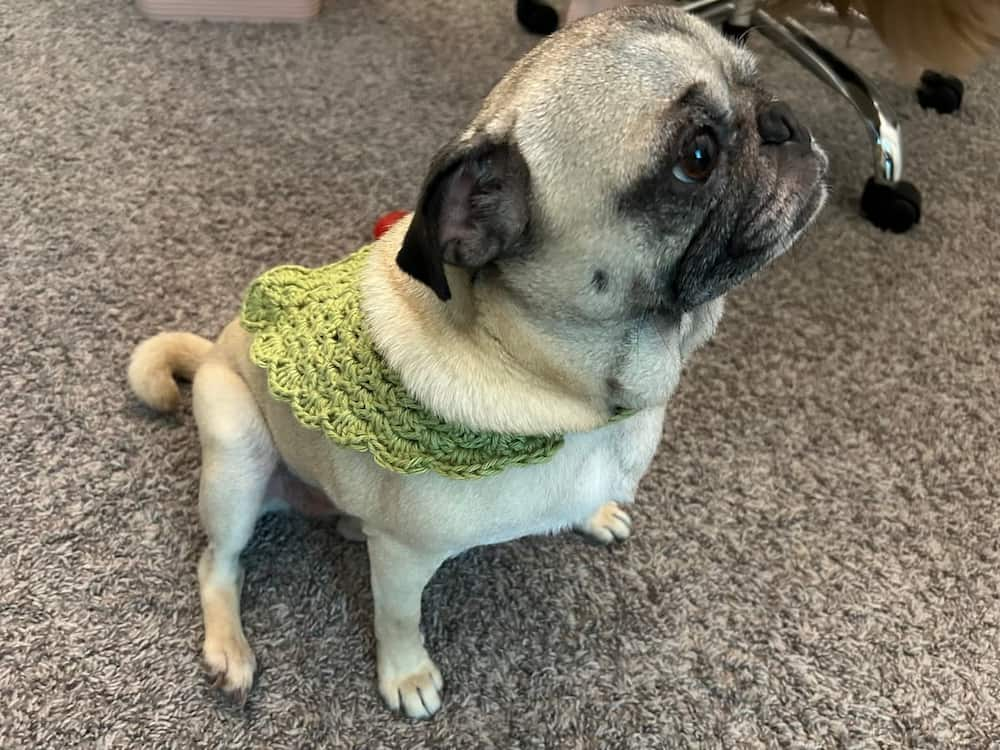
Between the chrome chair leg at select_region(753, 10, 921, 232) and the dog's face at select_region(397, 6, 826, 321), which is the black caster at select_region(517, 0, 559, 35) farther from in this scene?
the dog's face at select_region(397, 6, 826, 321)

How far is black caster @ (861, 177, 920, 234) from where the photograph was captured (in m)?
1.56

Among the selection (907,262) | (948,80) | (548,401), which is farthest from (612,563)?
(948,80)

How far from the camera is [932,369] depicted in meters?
1.38

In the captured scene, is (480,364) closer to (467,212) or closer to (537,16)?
(467,212)

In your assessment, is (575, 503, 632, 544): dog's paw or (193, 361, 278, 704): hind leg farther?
(575, 503, 632, 544): dog's paw

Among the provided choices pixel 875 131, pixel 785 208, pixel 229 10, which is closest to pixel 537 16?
pixel 229 10

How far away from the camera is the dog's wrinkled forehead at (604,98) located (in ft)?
2.22

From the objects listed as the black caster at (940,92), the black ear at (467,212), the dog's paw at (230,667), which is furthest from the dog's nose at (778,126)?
the black caster at (940,92)

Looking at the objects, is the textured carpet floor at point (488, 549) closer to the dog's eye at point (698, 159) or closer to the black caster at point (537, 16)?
the black caster at point (537, 16)

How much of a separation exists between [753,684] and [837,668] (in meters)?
0.10

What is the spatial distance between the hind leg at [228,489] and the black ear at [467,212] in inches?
14.8

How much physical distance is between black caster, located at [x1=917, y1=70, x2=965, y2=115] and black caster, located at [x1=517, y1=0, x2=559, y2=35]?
2.48 ft

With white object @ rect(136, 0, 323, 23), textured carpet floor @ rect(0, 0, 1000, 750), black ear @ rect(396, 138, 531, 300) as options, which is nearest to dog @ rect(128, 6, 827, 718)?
black ear @ rect(396, 138, 531, 300)

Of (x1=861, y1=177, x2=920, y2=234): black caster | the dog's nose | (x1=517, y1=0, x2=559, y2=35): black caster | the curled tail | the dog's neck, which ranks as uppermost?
the dog's nose
